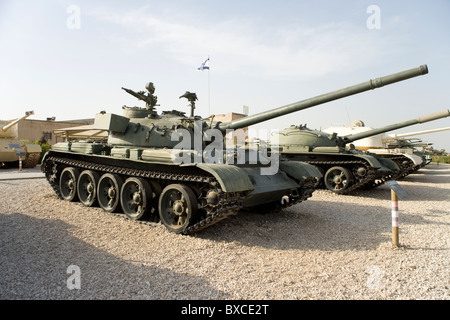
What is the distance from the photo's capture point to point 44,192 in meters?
11.7

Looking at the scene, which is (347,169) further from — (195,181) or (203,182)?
(195,181)

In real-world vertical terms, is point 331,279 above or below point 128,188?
below

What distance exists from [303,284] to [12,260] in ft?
14.1

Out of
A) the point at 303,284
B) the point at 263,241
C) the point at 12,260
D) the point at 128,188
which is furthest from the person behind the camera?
the point at 128,188

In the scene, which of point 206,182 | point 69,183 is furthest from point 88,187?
point 206,182

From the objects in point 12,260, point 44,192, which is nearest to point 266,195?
point 12,260

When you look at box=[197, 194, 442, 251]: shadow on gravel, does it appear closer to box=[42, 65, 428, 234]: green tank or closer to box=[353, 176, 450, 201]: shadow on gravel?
box=[42, 65, 428, 234]: green tank

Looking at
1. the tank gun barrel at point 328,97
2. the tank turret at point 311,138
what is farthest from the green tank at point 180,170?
the tank turret at point 311,138

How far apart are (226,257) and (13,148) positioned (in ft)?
60.4

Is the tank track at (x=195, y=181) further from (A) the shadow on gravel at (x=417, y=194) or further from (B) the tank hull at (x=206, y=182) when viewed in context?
(A) the shadow on gravel at (x=417, y=194)

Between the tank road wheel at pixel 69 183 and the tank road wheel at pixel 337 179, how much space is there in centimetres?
932
